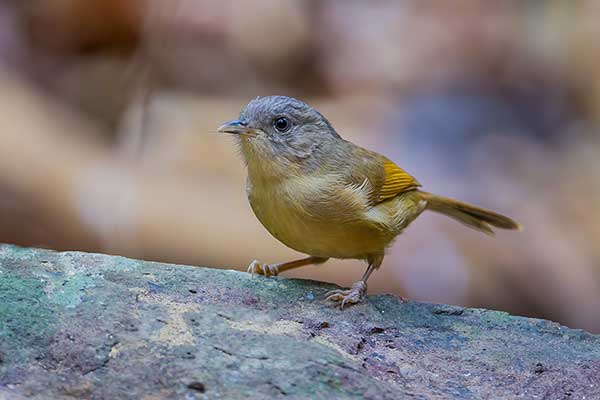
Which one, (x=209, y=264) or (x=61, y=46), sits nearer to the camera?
(x=209, y=264)

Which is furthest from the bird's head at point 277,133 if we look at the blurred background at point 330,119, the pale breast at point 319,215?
the blurred background at point 330,119

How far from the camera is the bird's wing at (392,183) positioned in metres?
4.85

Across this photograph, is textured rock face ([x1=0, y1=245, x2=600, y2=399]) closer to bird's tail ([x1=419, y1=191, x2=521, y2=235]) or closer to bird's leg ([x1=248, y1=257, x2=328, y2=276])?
bird's leg ([x1=248, y1=257, x2=328, y2=276])

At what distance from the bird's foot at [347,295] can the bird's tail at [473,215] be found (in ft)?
4.32

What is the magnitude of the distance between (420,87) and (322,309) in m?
6.53

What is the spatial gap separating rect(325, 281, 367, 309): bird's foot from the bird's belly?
23cm

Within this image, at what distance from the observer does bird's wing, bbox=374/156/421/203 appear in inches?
→ 191

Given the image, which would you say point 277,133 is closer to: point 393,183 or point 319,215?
point 319,215

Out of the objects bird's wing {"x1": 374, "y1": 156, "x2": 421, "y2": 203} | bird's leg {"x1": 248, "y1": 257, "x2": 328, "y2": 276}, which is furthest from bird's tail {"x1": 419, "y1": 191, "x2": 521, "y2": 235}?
bird's leg {"x1": 248, "y1": 257, "x2": 328, "y2": 276}

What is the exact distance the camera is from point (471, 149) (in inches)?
383

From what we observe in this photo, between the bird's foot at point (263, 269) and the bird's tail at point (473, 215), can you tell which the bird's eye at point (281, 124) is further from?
the bird's tail at point (473, 215)

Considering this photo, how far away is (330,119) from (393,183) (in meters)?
4.96

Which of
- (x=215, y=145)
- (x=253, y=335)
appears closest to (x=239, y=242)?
(x=215, y=145)

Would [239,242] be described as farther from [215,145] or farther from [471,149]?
[471,149]
